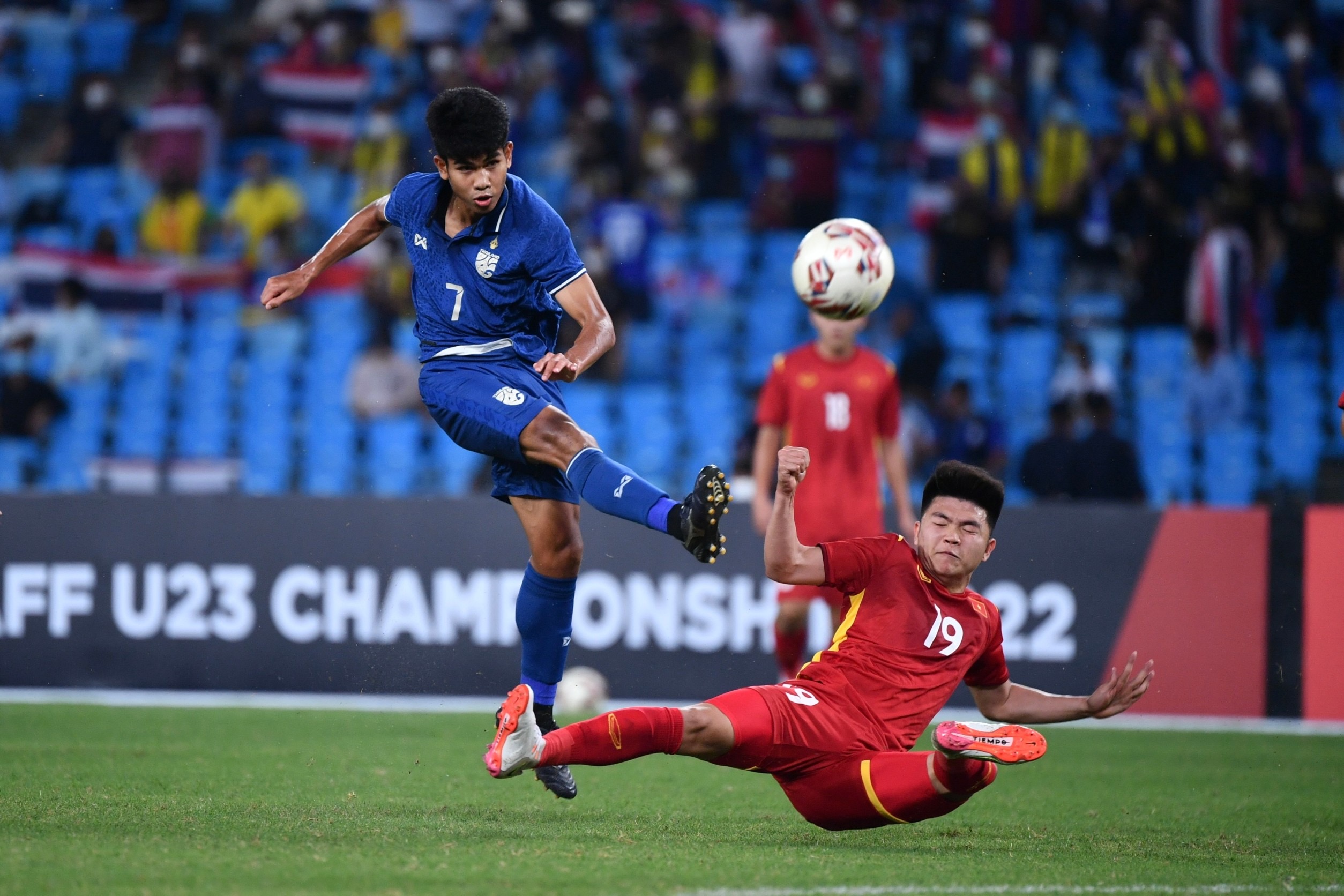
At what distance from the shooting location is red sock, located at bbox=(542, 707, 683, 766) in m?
4.45

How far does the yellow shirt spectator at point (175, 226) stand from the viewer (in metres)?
13.4

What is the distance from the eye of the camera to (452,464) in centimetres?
1165

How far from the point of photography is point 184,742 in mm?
7098

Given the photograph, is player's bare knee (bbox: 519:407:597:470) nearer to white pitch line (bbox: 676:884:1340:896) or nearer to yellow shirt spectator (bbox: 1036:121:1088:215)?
white pitch line (bbox: 676:884:1340:896)

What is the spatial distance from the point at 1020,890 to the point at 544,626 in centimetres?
214

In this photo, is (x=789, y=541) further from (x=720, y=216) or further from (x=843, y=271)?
(x=720, y=216)

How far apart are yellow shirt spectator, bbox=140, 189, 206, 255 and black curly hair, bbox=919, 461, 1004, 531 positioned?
10.0 m

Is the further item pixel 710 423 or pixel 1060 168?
pixel 1060 168

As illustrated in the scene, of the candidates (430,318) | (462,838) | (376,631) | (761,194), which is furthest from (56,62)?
(462,838)

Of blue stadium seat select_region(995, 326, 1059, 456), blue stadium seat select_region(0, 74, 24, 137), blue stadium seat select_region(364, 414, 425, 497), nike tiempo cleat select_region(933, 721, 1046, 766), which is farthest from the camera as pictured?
blue stadium seat select_region(0, 74, 24, 137)

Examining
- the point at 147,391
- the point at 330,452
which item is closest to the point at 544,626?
the point at 330,452

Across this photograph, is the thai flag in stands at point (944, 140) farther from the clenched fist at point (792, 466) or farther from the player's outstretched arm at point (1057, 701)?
the clenched fist at point (792, 466)

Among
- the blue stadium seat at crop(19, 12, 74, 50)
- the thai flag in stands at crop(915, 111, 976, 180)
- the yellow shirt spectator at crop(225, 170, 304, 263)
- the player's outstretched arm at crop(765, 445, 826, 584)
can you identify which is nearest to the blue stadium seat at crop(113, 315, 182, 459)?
the yellow shirt spectator at crop(225, 170, 304, 263)

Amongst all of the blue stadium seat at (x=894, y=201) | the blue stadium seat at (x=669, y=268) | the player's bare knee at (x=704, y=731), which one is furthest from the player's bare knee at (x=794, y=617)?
the blue stadium seat at (x=894, y=201)
